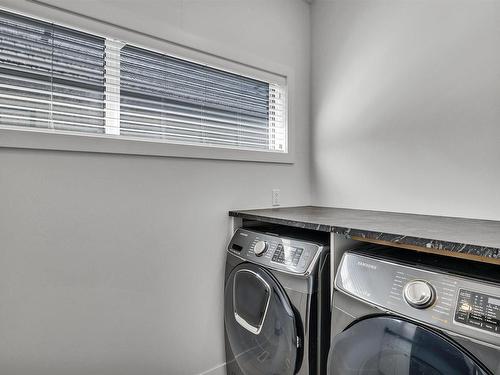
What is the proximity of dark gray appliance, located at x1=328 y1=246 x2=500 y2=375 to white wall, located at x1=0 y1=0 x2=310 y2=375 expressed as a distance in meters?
0.87

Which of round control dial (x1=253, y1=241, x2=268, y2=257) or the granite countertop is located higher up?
the granite countertop

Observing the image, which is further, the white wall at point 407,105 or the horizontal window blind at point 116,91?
the white wall at point 407,105

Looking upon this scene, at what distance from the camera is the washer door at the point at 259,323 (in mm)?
1323

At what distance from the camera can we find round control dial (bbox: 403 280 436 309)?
901 millimetres

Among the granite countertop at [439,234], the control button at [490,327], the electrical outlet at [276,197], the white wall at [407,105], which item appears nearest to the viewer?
the control button at [490,327]

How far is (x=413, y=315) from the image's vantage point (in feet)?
3.00

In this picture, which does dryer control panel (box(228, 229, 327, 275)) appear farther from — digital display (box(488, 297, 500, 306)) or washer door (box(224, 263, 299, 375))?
digital display (box(488, 297, 500, 306))

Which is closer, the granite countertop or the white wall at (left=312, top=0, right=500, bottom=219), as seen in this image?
the granite countertop

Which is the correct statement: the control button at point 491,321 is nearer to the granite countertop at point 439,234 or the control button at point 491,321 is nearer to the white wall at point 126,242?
the granite countertop at point 439,234

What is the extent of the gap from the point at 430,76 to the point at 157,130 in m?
1.52

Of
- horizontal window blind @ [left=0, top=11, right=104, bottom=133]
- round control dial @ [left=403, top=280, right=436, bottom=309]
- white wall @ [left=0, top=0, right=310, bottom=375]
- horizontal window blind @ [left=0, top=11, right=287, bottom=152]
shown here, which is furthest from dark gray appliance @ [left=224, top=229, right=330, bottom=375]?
horizontal window blind @ [left=0, top=11, right=104, bottom=133]

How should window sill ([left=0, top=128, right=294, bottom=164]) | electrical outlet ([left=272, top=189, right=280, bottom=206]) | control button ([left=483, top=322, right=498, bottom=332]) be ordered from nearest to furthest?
control button ([left=483, top=322, right=498, bottom=332]) < window sill ([left=0, top=128, right=294, bottom=164]) < electrical outlet ([left=272, top=189, right=280, bottom=206])

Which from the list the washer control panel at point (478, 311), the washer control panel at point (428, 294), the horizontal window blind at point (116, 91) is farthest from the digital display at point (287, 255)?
the horizontal window blind at point (116, 91)

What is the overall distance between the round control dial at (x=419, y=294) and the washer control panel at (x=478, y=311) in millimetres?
70
